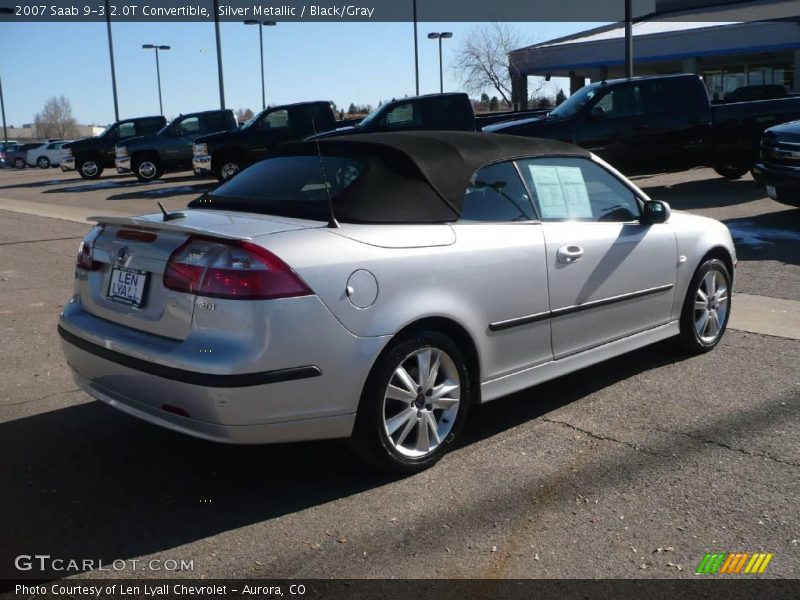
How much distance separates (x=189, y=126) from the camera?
25.3m

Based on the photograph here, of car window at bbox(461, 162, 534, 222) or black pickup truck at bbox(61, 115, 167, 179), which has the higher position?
black pickup truck at bbox(61, 115, 167, 179)

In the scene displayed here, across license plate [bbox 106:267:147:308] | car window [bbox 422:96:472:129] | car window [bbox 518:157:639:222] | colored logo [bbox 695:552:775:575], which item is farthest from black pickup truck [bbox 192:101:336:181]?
colored logo [bbox 695:552:775:575]

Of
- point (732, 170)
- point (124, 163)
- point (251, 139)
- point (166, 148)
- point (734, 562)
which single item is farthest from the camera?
point (166, 148)

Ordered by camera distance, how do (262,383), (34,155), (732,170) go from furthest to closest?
(34,155)
(732,170)
(262,383)

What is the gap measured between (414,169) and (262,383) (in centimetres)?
143

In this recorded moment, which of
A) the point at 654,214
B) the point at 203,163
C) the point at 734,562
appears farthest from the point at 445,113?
the point at 734,562

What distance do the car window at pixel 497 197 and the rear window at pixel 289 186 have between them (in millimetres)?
596

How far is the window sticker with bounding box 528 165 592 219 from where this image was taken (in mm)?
4840

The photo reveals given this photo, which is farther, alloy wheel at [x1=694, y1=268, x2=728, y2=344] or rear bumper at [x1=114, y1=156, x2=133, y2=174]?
rear bumper at [x1=114, y1=156, x2=133, y2=174]

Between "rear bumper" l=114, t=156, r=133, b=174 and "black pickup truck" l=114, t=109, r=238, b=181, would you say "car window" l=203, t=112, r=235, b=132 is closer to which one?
"black pickup truck" l=114, t=109, r=238, b=181

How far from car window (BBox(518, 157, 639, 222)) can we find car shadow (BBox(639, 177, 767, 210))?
28.3 feet

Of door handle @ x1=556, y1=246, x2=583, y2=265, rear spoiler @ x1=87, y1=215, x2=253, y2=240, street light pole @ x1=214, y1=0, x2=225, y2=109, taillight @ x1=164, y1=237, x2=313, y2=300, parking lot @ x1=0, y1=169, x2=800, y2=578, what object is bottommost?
parking lot @ x1=0, y1=169, x2=800, y2=578

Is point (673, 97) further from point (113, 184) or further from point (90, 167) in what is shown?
point (90, 167)

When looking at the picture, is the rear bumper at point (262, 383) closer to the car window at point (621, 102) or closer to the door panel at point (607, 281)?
the door panel at point (607, 281)
